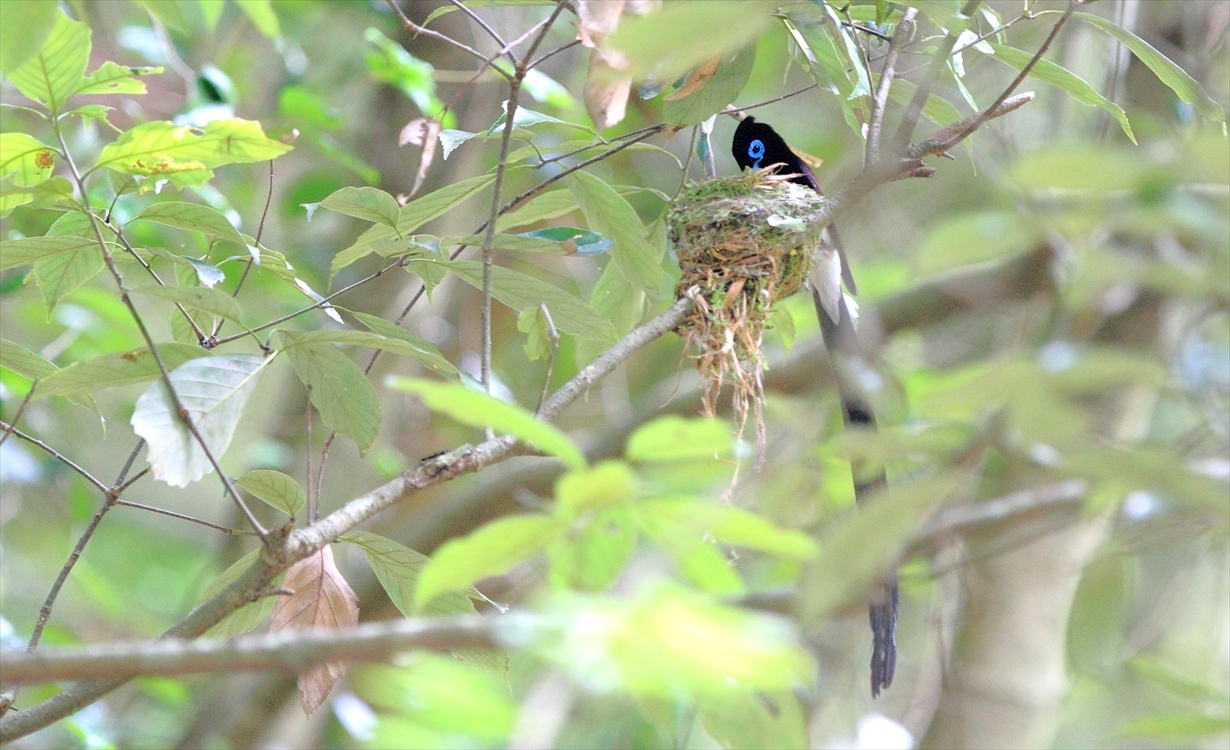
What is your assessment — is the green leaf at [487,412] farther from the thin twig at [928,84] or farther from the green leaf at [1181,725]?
the thin twig at [928,84]

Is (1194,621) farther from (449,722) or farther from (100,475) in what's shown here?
(100,475)

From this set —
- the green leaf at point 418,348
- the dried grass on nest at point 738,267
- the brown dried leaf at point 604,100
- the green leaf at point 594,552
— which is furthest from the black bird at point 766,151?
the green leaf at point 594,552

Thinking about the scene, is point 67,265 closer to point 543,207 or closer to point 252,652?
point 543,207

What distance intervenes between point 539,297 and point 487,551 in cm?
74

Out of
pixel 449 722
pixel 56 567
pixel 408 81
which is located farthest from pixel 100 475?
pixel 449 722

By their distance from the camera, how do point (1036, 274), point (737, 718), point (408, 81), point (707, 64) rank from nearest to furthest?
point (737, 718)
point (707, 64)
point (408, 81)
point (1036, 274)

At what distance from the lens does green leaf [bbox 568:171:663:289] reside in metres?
1.47

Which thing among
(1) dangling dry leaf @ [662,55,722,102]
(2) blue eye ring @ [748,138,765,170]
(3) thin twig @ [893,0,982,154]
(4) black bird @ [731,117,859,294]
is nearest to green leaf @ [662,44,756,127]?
(1) dangling dry leaf @ [662,55,722,102]

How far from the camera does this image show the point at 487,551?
2.13 ft

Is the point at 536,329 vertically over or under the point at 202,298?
under

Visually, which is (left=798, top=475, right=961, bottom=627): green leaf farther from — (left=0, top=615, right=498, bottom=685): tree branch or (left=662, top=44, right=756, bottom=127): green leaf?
(left=662, top=44, right=756, bottom=127): green leaf

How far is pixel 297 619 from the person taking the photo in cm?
126

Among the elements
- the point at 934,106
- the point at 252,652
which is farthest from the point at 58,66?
the point at 934,106

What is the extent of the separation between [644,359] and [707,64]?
9.53 feet
